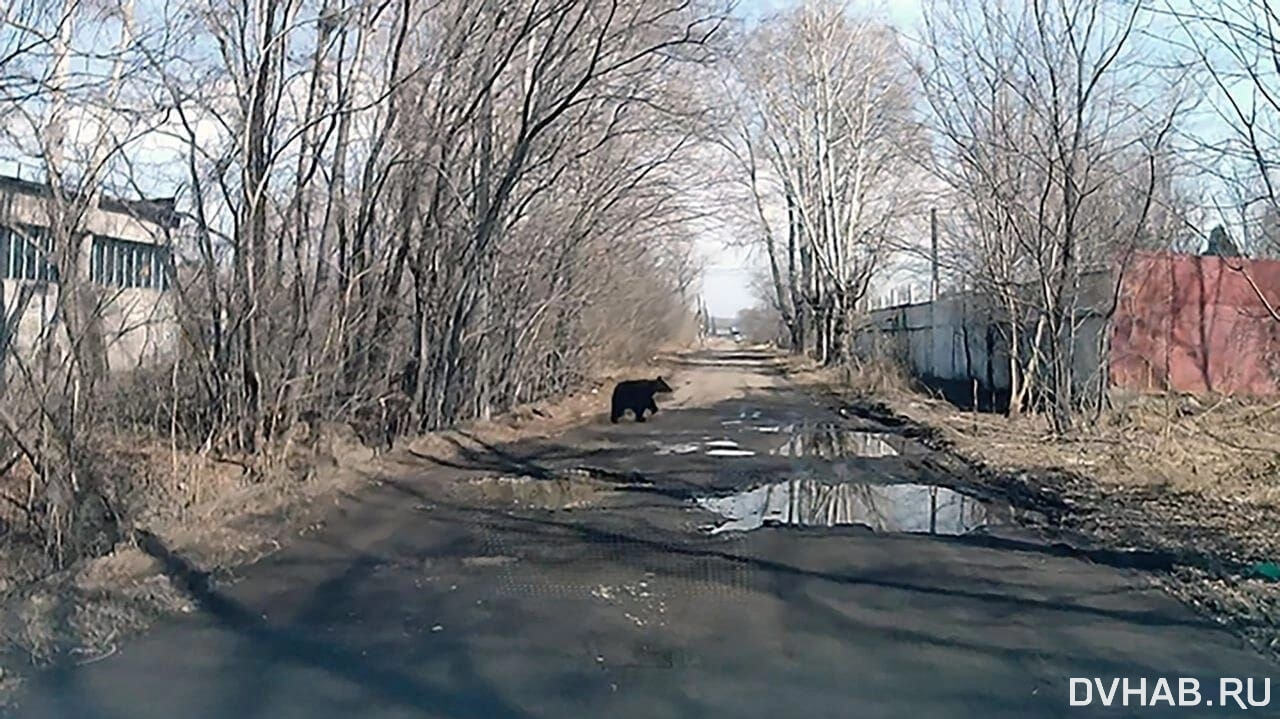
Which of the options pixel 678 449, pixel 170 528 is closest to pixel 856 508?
pixel 678 449

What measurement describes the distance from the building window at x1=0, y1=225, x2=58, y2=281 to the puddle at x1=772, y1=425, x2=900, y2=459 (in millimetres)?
10071

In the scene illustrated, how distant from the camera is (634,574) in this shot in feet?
28.6

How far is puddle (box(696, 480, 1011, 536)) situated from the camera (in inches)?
432

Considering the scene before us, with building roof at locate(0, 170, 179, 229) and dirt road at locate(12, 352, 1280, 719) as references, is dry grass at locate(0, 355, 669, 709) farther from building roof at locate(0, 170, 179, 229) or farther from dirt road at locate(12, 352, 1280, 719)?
building roof at locate(0, 170, 179, 229)

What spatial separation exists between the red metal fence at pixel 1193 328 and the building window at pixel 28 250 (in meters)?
18.6

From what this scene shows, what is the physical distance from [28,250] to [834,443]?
39.6ft

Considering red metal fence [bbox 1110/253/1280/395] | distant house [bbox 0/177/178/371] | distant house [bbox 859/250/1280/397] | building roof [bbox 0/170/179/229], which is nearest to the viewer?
distant house [bbox 0/177/178/371]

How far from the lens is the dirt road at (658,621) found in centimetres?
577

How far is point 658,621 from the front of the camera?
23.8 feet

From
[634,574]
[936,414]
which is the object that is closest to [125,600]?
[634,574]

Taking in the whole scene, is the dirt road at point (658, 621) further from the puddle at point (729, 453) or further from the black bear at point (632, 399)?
the black bear at point (632, 399)

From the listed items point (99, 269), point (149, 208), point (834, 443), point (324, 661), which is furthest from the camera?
point (834, 443)

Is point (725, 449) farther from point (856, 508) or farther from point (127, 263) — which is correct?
point (127, 263)

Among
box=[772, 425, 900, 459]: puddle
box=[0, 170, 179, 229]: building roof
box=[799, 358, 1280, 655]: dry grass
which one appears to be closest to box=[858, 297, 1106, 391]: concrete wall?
box=[799, 358, 1280, 655]: dry grass
